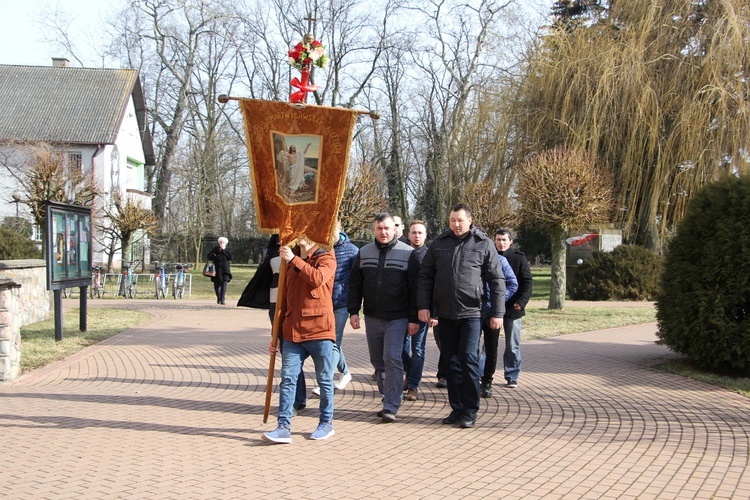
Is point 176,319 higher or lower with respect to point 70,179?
lower

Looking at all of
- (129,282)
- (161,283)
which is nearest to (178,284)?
(161,283)

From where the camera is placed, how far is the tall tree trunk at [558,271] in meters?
17.7

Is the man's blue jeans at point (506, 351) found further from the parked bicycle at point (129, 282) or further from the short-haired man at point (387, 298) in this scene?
the parked bicycle at point (129, 282)

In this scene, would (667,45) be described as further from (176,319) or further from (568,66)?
(176,319)

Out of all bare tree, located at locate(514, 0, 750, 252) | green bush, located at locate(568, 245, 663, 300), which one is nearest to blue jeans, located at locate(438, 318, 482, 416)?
bare tree, located at locate(514, 0, 750, 252)

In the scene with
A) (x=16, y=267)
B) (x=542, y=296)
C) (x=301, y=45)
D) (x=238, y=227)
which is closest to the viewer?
(x=301, y=45)

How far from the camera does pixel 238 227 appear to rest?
188 feet

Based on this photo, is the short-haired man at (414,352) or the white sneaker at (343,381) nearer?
the short-haired man at (414,352)

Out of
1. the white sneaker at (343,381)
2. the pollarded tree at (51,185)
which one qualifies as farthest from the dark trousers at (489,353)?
the pollarded tree at (51,185)

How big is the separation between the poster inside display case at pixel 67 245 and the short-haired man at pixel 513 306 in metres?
6.66

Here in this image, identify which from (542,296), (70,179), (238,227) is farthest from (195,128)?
(542,296)

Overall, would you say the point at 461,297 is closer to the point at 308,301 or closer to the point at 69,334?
the point at 308,301

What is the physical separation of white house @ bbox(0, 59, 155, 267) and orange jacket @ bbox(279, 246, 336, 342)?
90.0ft

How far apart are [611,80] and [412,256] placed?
15.7 meters
